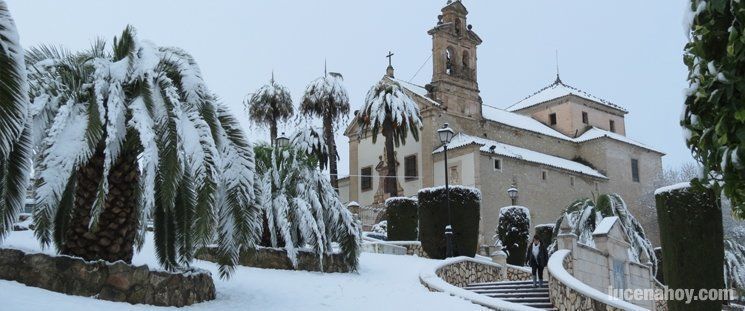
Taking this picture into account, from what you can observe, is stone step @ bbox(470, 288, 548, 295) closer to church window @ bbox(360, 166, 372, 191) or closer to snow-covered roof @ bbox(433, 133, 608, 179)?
snow-covered roof @ bbox(433, 133, 608, 179)

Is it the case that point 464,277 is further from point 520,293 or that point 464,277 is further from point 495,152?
point 495,152

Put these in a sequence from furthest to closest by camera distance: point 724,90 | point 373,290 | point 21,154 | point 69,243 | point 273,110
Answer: point 273,110 → point 373,290 → point 69,243 → point 21,154 → point 724,90

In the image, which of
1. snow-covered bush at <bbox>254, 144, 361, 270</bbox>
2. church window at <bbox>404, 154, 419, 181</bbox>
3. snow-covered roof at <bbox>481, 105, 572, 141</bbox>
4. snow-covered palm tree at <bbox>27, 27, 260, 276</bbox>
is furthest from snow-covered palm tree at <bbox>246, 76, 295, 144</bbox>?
snow-covered palm tree at <bbox>27, 27, 260, 276</bbox>

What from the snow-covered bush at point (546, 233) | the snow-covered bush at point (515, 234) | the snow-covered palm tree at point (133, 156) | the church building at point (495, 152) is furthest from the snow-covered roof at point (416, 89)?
the snow-covered palm tree at point (133, 156)

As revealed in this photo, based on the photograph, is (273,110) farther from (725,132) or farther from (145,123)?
(725,132)

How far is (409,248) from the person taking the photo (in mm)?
24391

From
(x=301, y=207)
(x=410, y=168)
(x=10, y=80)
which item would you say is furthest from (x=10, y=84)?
(x=410, y=168)

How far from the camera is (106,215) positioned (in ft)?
33.5

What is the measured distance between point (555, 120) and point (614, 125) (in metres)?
5.78

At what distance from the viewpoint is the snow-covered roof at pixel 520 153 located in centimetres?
4309

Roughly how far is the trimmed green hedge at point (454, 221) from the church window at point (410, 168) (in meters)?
21.8

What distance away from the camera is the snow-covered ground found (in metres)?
8.84

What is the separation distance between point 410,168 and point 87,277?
36.6 metres

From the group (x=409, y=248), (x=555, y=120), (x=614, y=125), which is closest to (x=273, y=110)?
(x=409, y=248)
